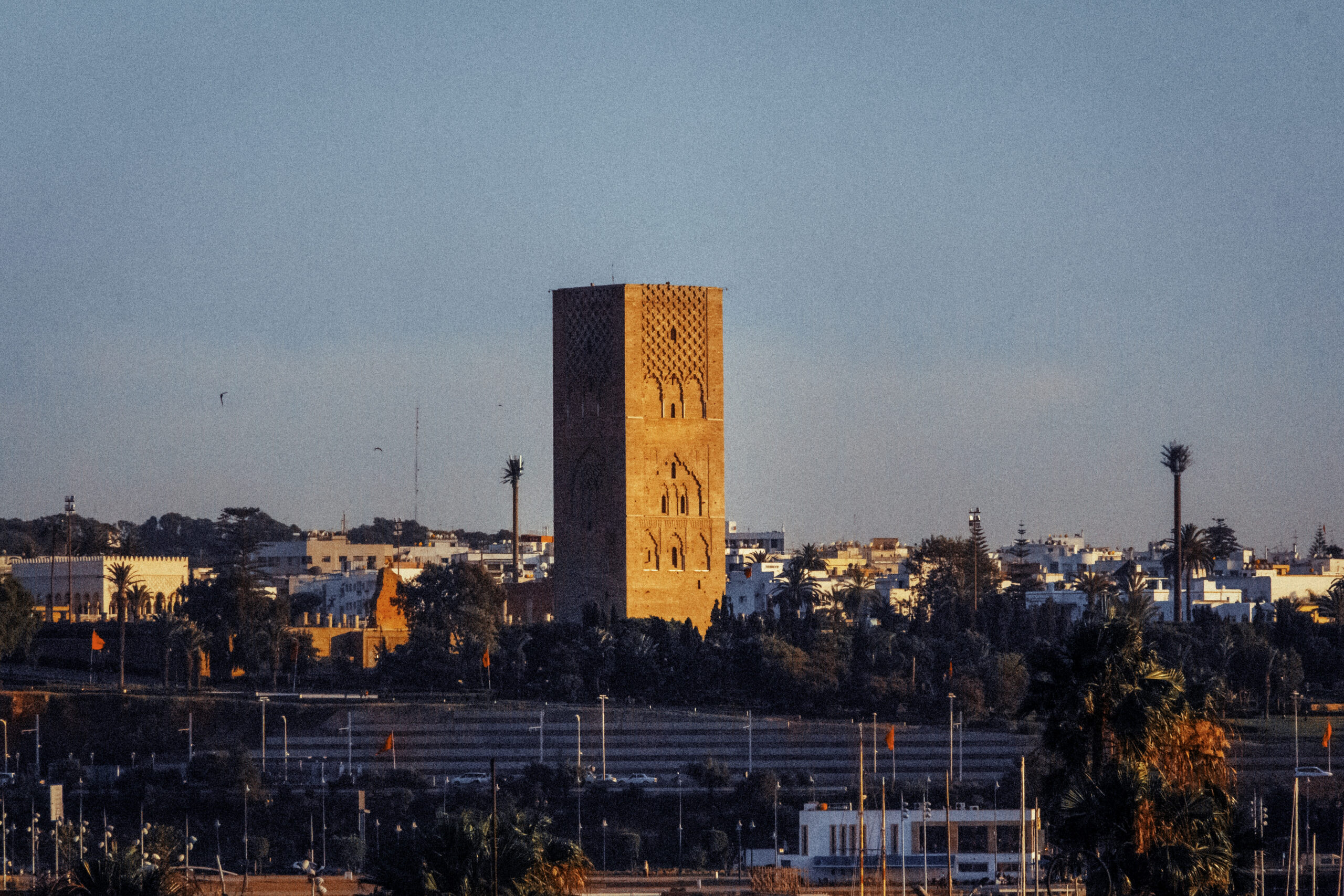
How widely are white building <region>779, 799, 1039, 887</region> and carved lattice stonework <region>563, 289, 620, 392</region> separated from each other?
26.3 m

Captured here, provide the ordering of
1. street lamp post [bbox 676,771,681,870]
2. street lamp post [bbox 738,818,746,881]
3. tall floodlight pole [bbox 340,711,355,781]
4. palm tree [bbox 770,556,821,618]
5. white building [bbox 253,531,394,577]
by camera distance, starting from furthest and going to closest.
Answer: white building [bbox 253,531,394,577]
palm tree [bbox 770,556,821,618]
tall floodlight pole [bbox 340,711,355,781]
street lamp post [bbox 676,771,681,870]
street lamp post [bbox 738,818,746,881]

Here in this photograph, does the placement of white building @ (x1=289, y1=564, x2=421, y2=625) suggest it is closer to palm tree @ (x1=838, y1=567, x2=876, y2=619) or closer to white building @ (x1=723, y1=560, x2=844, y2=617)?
white building @ (x1=723, y1=560, x2=844, y2=617)

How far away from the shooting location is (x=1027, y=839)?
4856 cm

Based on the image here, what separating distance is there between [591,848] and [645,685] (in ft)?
50.6

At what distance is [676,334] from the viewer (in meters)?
75.8

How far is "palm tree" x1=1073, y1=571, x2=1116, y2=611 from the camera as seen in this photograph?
8219 centimetres

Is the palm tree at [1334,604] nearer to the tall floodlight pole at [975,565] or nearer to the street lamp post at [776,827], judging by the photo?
the tall floodlight pole at [975,565]

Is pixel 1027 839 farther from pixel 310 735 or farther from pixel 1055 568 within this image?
pixel 1055 568

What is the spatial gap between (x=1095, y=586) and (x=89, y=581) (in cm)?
4515

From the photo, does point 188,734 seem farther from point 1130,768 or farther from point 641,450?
point 1130,768

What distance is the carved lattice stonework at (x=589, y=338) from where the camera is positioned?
247 feet

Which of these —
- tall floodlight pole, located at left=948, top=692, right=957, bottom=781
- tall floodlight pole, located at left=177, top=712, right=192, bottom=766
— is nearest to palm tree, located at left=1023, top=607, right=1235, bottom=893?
tall floodlight pole, located at left=948, top=692, right=957, bottom=781

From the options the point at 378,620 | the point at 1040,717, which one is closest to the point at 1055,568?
the point at 378,620

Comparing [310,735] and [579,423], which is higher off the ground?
[579,423]
